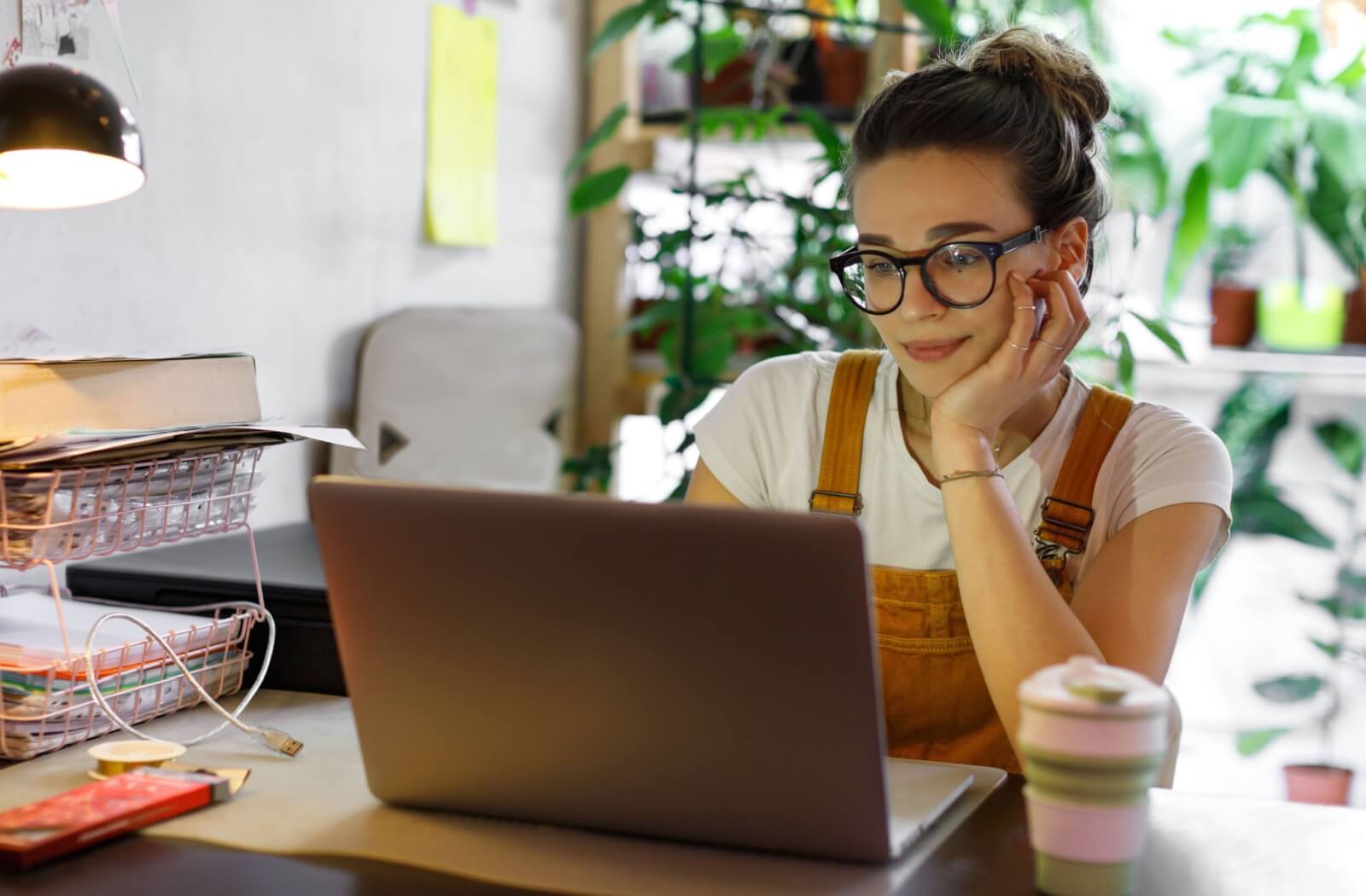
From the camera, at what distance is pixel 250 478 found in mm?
1225

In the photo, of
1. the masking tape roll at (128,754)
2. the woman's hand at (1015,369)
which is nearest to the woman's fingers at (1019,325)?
the woman's hand at (1015,369)

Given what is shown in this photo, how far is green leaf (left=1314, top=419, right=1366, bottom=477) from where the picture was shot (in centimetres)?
250

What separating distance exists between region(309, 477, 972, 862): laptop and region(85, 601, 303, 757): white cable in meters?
0.22

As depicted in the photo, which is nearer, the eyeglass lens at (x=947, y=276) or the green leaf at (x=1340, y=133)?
the eyeglass lens at (x=947, y=276)

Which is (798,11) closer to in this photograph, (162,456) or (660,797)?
(162,456)

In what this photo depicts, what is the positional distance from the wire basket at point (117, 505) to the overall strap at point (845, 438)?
529 millimetres

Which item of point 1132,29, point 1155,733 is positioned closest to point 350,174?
point 1155,733

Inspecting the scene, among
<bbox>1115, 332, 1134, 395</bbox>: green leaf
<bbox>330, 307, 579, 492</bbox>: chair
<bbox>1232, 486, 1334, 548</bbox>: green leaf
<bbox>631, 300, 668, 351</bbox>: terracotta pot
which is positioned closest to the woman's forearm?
<bbox>1115, 332, 1134, 395</bbox>: green leaf

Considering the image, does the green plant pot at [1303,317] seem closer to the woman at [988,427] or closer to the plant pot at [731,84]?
the plant pot at [731,84]

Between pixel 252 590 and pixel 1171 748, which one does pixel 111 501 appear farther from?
pixel 1171 748

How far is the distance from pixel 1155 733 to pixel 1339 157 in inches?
76.9

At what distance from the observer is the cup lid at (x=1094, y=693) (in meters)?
0.68

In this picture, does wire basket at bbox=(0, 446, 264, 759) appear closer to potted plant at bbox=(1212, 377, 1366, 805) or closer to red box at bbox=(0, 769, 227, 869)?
red box at bbox=(0, 769, 227, 869)

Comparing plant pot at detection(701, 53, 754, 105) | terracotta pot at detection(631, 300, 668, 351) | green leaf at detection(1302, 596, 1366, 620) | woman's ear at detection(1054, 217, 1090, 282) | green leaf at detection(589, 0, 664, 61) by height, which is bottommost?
green leaf at detection(1302, 596, 1366, 620)
